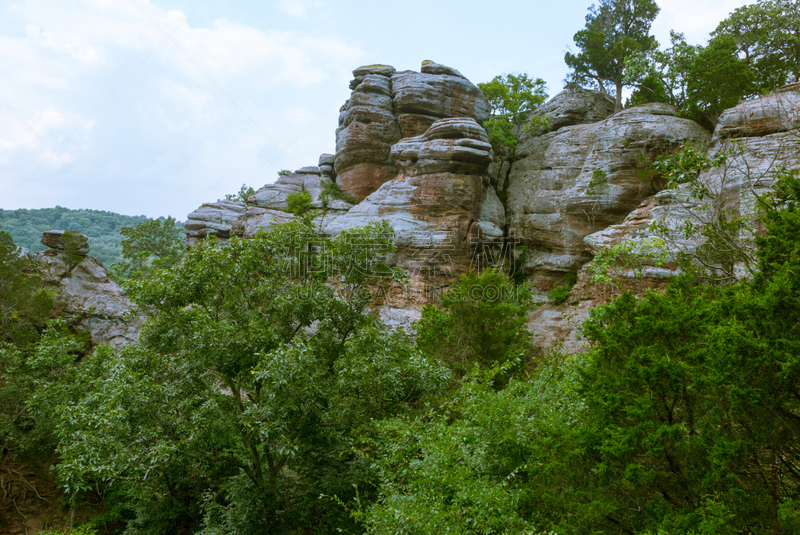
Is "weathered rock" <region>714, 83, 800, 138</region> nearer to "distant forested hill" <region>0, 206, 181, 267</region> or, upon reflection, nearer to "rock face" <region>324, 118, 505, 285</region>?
"rock face" <region>324, 118, 505, 285</region>

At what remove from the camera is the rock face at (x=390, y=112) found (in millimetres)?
27781

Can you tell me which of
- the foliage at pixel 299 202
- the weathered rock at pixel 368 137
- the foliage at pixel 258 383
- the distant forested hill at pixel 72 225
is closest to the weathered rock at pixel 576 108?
the weathered rock at pixel 368 137

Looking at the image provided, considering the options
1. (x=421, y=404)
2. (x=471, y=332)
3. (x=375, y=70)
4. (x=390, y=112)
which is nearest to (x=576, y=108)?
(x=390, y=112)

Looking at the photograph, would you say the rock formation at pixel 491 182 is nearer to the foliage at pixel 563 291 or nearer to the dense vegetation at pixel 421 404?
the foliage at pixel 563 291

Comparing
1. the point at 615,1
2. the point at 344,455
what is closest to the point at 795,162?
the point at 344,455

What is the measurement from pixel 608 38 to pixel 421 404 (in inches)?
1092

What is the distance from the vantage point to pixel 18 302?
1778cm

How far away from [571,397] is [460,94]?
2383cm

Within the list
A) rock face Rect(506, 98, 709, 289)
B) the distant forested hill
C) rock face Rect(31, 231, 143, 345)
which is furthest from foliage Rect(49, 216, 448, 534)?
the distant forested hill

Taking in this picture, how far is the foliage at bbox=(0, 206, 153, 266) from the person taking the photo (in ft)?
170

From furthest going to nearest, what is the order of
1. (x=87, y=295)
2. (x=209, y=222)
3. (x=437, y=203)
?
(x=209, y=222) → (x=437, y=203) → (x=87, y=295)

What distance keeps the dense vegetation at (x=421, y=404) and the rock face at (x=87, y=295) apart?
175 inches

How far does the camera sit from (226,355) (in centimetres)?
902

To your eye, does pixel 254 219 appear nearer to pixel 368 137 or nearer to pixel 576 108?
pixel 368 137
